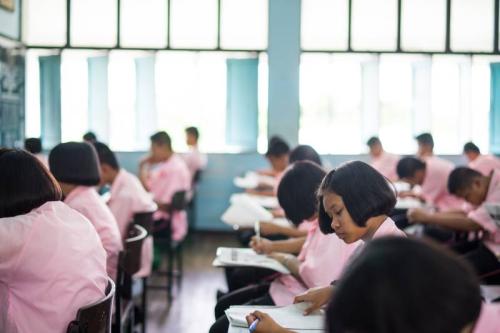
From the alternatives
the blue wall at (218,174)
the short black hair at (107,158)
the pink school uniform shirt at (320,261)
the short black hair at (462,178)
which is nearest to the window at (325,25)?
the blue wall at (218,174)

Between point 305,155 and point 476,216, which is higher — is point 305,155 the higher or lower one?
the higher one

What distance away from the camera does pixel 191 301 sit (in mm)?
4758

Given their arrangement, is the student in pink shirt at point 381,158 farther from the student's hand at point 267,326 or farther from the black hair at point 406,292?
the black hair at point 406,292

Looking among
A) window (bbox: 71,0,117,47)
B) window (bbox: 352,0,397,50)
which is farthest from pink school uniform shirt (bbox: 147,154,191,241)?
window (bbox: 352,0,397,50)

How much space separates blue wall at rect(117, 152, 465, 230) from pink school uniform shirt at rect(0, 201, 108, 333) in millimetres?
5988

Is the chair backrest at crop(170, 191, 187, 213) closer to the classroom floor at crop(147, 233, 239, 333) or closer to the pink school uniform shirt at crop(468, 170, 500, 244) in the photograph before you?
the classroom floor at crop(147, 233, 239, 333)

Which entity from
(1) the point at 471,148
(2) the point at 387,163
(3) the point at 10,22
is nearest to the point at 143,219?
(2) the point at 387,163

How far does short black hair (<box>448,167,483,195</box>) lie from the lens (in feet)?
12.8

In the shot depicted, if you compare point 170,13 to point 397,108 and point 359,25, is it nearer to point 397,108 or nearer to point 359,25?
point 359,25

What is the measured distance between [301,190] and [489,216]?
4.01 feet

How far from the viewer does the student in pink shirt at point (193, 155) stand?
284 inches

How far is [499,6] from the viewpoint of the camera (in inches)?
315

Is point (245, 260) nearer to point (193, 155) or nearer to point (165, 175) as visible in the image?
point (165, 175)

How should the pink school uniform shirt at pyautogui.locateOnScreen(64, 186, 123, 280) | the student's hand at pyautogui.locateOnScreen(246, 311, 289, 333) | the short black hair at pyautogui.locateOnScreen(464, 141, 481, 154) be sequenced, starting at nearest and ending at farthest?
the student's hand at pyautogui.locateOnScreen(246, 311, 289, 333) → the pink school uniform shirt at pyautogui.locateOnScreen(64, 186, 123, 280) → the short black hair at pyautogui.locateOnScreen(464, 141, 481, 154)
